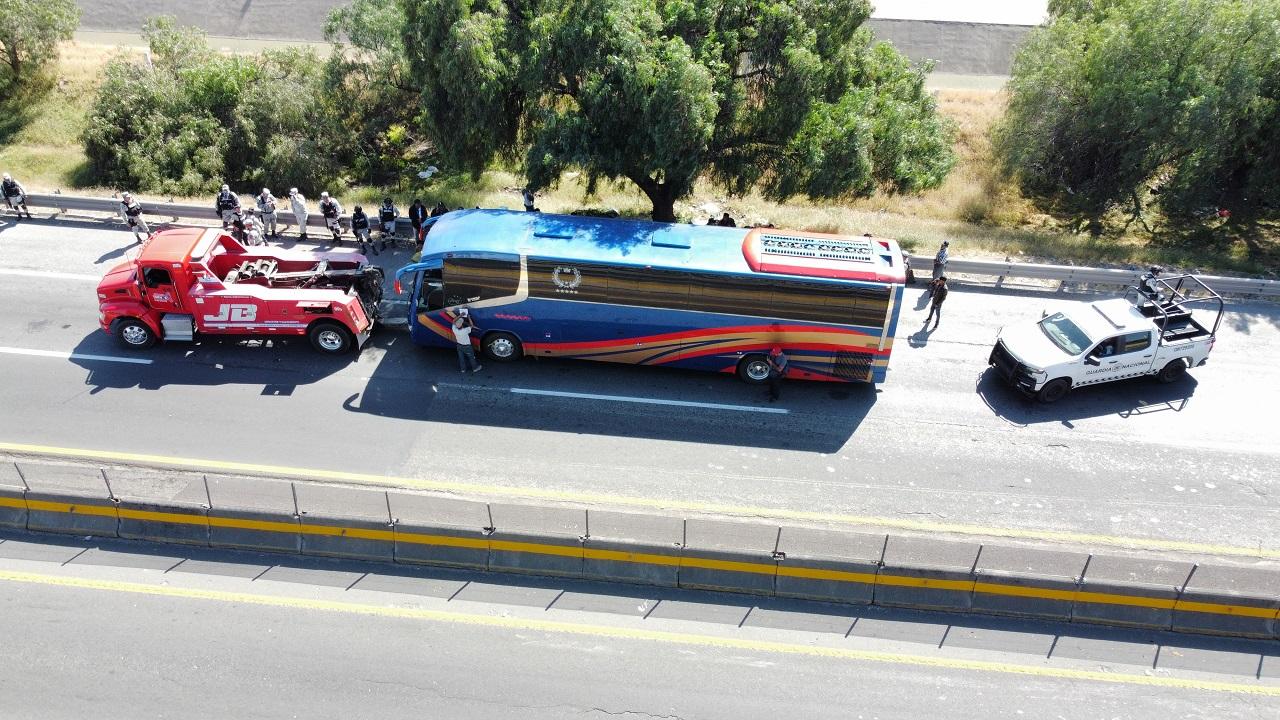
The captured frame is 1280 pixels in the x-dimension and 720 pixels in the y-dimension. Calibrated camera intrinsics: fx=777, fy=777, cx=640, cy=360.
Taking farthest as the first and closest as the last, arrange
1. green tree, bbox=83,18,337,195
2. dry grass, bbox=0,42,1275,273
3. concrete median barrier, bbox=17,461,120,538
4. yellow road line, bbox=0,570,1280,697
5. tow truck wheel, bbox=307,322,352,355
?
green tree, bbox=83,18,337,195
dry grass, bbox=0,42,1275,273
tow truck wheel, bbox=307,322,352,355
concrete median barrier, bbox=17,461,120,538
yellow road line, bbox=0,570,1280,697

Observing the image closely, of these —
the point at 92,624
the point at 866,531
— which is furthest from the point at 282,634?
the point at 866,531

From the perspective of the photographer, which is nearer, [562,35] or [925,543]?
[925,543]

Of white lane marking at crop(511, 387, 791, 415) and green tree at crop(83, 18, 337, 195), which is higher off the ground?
green tree at crop(83, 18, 337, 195)

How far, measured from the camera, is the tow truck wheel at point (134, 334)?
16656 mm

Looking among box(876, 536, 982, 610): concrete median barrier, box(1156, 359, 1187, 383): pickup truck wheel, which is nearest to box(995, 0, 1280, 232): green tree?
box(1156, 359, 1187, 383): pickup truck wheel

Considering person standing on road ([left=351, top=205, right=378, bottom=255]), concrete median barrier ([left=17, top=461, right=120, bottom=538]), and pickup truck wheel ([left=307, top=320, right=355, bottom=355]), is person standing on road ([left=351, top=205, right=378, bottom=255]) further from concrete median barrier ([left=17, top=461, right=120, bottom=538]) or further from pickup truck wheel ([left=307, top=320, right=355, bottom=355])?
concrete median barrier ([left=17, top=461, right=120, bottom=538])

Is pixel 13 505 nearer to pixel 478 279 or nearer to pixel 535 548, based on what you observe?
pixel 535 548

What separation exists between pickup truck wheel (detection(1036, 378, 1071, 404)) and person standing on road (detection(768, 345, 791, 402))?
541cm

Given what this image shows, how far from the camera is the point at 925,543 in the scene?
12312 millimetres

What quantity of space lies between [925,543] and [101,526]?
515 inches

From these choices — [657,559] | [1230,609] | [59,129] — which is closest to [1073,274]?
[1230,609]

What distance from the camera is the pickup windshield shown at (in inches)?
652

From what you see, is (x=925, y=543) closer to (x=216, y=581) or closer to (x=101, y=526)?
(x=216, y=581)

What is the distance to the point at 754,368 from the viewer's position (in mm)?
16750
